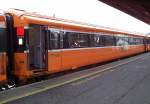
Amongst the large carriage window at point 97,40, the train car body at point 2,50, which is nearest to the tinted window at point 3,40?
the train car body at point 2,50

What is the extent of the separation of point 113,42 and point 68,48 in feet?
40.7

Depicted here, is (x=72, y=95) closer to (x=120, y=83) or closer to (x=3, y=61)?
(x=3, y=61)

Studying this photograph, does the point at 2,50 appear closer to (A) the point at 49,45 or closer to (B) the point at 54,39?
(A) the point at 49,45

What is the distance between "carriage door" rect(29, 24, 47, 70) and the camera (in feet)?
51.4

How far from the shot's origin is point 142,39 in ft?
172

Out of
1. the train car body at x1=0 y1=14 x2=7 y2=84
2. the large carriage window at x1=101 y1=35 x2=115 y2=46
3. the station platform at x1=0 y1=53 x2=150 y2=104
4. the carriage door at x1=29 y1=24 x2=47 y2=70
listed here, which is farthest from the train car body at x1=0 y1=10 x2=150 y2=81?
the train car body at x1=0 y1=14 x2=7 y2=84

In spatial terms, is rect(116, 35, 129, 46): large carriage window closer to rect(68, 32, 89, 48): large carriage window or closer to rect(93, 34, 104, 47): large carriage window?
rect(93, 34, 104, 47): large carriage window

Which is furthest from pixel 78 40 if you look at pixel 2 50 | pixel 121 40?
pixel 121 40

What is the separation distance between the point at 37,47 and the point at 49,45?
0.99 meters

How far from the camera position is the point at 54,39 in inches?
695

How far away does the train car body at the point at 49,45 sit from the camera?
48.5ft

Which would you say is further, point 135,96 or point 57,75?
point 57,75

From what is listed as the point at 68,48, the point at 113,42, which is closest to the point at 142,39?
the point at 113,42

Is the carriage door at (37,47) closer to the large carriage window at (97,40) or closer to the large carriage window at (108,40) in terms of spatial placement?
the large carriage window at (97,40)
